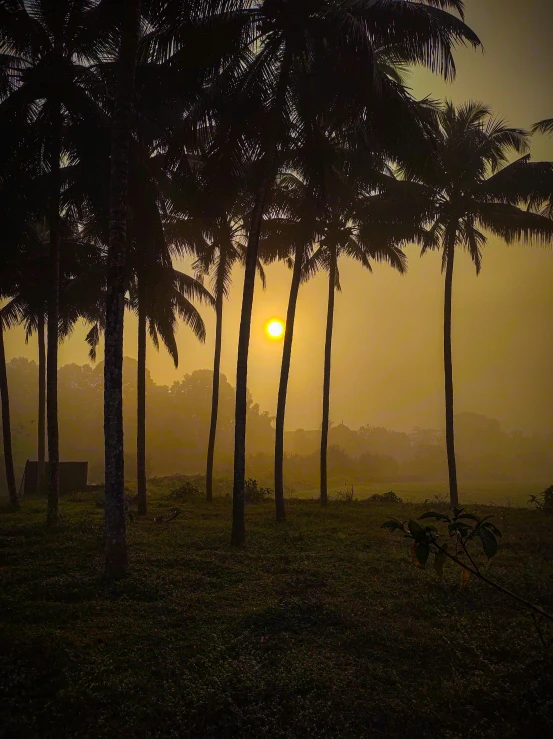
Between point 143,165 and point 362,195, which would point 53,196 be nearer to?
point 143,165

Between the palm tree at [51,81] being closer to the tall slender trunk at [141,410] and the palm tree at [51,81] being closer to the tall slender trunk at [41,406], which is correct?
the tall slender trunk at [141,410]

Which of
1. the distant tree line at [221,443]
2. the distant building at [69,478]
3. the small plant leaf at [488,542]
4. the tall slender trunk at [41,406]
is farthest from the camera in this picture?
the distant tree line at [221,443]

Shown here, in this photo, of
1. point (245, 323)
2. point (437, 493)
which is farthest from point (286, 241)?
point (437, 493)

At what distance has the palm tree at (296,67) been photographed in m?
8.72

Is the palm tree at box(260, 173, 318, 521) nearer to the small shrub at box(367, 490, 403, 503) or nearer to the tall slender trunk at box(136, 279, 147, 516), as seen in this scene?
the tall slender trunk at box(136, 279, 147, 516)

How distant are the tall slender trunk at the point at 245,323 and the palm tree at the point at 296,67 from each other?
23 mm

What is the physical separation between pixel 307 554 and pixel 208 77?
1085 cm

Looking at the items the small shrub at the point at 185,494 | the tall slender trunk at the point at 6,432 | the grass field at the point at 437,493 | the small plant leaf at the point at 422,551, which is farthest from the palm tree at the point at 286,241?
→ the small plant leaf at the point at 422,551

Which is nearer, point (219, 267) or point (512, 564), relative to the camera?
point (512, 564)

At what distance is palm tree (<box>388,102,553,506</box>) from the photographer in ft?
51.1

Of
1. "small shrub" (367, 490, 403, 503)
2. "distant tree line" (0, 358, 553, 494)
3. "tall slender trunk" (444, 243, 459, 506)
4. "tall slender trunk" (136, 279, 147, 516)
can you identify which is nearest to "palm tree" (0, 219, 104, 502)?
"tall slender trunk" (136, 279, 147, 516)

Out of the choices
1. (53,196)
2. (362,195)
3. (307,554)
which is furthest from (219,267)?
(307,554)

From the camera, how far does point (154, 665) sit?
4.66 m

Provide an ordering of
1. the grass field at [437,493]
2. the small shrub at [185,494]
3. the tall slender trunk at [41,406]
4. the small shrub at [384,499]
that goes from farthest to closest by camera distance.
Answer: the grass field at [437,493] → the tall slender trunk at [41,406] → the small shrub at [384,499] → the small shrub at [185,494]
